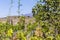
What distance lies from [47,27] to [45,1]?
0.65m

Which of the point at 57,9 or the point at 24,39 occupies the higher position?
the point at 57,9

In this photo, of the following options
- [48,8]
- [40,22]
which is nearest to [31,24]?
[40,22]

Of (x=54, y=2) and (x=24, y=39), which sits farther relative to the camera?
(x=54, y=2)

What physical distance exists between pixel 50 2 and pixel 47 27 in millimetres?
608

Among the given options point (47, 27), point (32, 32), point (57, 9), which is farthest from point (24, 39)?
point (57, 9)

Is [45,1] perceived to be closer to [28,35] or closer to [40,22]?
[40,22]

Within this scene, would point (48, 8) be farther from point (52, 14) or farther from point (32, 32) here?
point (32, 32)

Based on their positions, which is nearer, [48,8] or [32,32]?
[32,32]

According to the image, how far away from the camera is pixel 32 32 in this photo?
19.6 feet

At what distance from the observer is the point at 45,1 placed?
6383mm

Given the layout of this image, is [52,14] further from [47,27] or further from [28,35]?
[28,35]

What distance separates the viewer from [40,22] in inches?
244

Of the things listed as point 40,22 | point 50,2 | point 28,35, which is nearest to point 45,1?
point 50,2

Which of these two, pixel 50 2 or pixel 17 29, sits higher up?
pixel 50 2
